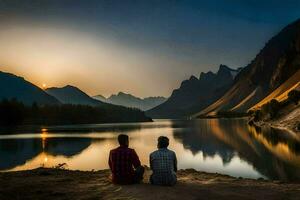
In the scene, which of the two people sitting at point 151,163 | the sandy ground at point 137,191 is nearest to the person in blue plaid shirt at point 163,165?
the two people sitting at point 151,163

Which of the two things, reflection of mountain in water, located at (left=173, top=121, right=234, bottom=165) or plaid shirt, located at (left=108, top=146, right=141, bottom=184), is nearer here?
plaid shirt, located at (left=108, top=146, right=141, bottom=184)

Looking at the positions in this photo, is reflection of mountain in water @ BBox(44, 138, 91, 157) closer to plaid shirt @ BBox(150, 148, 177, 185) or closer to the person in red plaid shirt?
the person in red plaid shirt

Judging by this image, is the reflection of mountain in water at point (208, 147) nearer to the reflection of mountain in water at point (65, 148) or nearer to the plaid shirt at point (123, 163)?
the reflection of mountain in water at point (65, 148)

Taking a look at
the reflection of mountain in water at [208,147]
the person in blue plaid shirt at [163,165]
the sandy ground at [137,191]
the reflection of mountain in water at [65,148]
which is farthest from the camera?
the reflection of mountain in water at [65,148]

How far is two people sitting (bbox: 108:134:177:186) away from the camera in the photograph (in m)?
20.9

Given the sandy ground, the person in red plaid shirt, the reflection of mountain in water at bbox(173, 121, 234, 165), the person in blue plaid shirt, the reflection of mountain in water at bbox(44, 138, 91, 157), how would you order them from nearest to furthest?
the sandy ground
the person in blue plaid shirt
the person in red plaid shirt
the reflection of mountain in water at bbox(173, 121, 234, 165)
the reflection of mountain in water at bbox(44, 138, 91, 157)

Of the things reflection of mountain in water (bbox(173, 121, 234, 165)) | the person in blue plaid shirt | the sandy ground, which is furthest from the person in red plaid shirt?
reflection of mountain in water (bbox(173, 121, 234, 165))

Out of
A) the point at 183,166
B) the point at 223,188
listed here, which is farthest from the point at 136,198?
the point at 183,166

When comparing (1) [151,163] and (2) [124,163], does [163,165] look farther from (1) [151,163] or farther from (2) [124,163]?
(2) [124,163]

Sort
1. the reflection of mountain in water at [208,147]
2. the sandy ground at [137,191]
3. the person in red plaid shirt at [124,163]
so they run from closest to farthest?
the sandy ground at [137,191] → the person in red plaid shirt at [124,163] → the reflection of mountain in water at [208,147]

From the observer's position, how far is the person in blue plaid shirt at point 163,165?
20.9 m

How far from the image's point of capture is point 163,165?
20.9 metres

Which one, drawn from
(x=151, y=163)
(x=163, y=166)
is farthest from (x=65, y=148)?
(x=163, y=166)

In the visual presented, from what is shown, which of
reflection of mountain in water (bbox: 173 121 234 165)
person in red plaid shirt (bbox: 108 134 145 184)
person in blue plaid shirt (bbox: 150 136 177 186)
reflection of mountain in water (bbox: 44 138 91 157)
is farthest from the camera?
reflection of mountain in water (bbox: 44 138 91 157)
